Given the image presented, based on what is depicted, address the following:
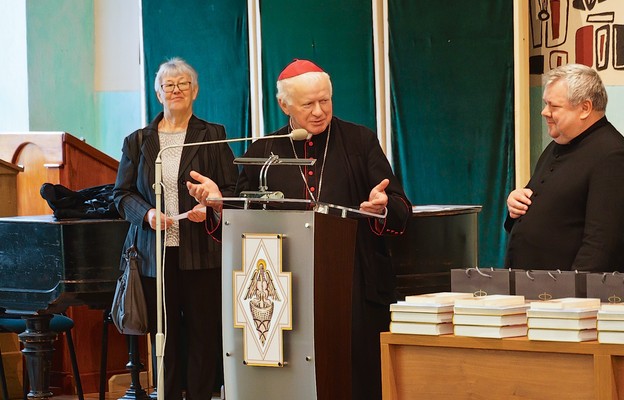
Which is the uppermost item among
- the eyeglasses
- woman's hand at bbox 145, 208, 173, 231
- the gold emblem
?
the eyeglasses

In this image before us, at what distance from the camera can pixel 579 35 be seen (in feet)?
19.5

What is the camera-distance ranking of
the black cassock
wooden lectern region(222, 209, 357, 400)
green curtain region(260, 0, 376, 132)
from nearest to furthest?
wooden lectern region(222, 209, 357, 400)
the black cassock
green curtain region(260, 0, 376, 132)

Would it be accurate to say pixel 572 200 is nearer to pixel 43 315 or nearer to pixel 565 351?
pixel 565 351

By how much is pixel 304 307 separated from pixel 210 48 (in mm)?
3729

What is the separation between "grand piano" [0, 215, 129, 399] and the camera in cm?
519

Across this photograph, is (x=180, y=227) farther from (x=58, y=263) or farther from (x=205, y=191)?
(x=205, y=191)

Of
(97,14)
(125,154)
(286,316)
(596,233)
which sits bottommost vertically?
(286,316)

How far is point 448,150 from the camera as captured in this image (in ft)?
20.5

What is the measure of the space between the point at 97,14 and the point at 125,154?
3.64 meters

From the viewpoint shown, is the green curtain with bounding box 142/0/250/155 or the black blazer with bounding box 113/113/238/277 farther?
the green curtain with bounding box 142/0/250/155

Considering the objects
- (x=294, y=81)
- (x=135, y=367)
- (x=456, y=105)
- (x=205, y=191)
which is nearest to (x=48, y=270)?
(x=135, y=367)

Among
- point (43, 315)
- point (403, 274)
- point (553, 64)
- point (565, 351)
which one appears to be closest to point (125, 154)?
point (43, 315)

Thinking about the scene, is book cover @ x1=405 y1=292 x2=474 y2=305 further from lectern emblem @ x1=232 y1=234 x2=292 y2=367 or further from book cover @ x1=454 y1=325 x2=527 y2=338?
lectern emblem @ x1=232 y1=234 x2=292 y2=367

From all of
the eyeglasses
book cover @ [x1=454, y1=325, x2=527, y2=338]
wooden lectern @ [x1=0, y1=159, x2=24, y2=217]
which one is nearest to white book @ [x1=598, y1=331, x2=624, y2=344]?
book cover @ [x1=454, y1=325, x2=527, y2=338]
